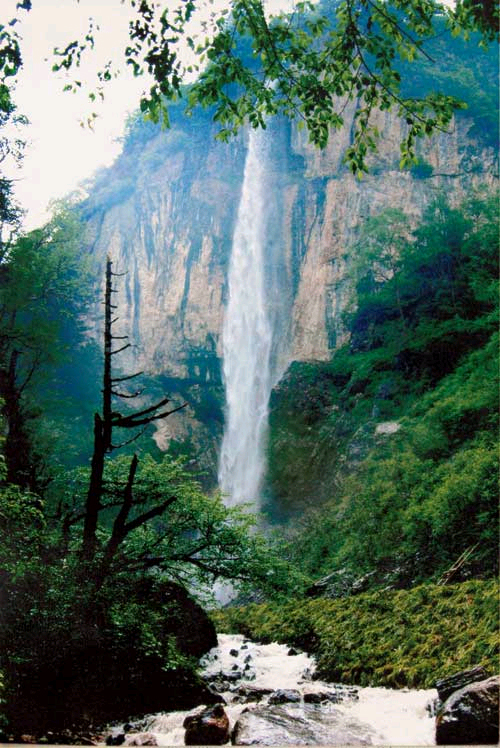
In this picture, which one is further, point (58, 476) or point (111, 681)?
point (58, 476)

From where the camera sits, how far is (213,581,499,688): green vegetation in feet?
9.34

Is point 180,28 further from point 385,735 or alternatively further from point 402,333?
point 402,333

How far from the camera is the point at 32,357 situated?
10.8 feet

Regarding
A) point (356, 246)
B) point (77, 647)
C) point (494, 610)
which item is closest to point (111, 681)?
point (77, 647)

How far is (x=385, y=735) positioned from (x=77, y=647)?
4.69 feet

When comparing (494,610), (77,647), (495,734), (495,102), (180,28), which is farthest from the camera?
(495,102)

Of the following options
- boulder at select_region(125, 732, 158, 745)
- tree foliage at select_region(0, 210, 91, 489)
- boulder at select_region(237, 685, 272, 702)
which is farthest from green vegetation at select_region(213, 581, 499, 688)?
tree foliage at select_region(0, 210, 91, 489)

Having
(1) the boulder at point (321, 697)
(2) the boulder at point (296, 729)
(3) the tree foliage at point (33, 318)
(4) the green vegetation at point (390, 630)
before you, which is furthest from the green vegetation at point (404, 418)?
(3) the tree foliage at point (33, 318)

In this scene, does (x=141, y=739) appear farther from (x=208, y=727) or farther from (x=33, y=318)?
(x=33, y=318)

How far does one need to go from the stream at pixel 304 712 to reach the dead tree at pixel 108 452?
2.90ft

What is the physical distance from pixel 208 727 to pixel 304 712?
538 millimetres

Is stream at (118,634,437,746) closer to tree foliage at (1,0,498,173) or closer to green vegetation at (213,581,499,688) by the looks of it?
green vegetation at (213,581,499,688)

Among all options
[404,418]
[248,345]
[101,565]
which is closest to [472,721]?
[101,565]

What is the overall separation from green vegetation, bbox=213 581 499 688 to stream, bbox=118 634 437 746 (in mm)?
146
